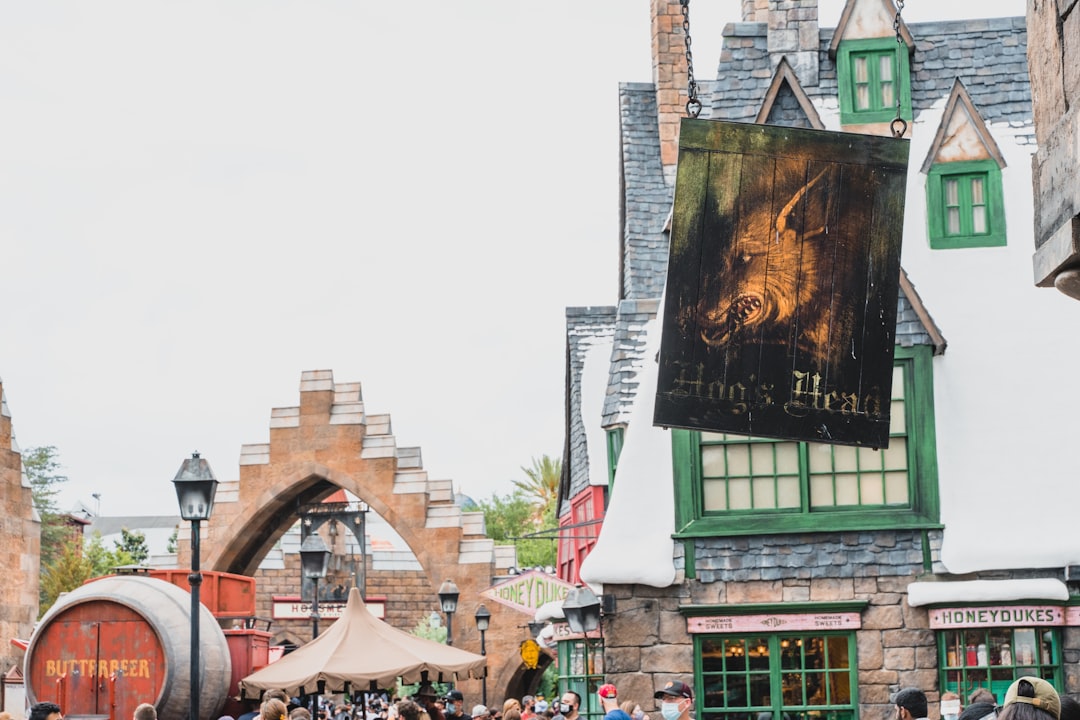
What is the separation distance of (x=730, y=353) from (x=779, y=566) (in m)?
3.70

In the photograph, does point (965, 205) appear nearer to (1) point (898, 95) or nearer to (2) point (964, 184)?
(2) point (964, 184)

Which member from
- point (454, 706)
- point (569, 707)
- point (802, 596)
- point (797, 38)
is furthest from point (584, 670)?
point (797, 38)

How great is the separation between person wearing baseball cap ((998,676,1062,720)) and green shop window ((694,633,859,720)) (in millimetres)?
10362

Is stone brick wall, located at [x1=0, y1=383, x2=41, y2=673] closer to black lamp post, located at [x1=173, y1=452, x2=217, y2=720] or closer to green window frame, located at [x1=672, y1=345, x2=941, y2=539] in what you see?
black lamp post, located at [x1=173, y1=452, x2=217, y2=720]

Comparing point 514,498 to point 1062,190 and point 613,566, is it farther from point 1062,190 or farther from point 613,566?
point 1062,190

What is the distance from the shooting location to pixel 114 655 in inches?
494

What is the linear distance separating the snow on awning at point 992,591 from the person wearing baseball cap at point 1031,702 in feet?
33.7

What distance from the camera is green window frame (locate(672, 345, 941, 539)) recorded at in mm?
14602

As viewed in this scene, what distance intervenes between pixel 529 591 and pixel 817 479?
21.8 feet

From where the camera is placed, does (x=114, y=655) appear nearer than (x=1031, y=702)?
No

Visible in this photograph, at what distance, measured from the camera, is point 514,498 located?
71875mm

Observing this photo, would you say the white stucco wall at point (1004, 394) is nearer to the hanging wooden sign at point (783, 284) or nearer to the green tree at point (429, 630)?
the hanging wooden sign at point (783, 284)

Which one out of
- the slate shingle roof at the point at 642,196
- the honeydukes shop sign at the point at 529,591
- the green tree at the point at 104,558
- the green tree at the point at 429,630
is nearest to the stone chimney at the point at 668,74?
the slate shingle roof at the point at 642,196

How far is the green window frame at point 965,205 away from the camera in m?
15.3
